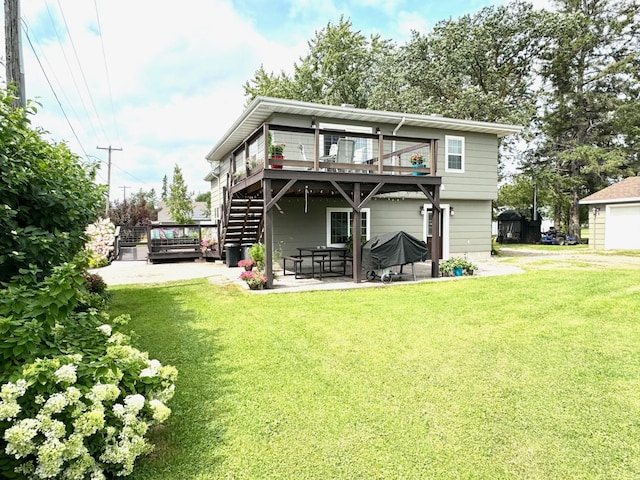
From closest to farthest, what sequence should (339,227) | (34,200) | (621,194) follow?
(34,200)
(339,227)
(621,194)

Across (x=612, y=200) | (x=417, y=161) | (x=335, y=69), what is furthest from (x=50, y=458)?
(x=335, y=69)

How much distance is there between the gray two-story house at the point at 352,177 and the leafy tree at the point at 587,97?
1284 cm

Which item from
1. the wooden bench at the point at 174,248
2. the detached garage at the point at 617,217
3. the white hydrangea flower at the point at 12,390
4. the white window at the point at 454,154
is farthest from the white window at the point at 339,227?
the detached garage at the point at 617,217

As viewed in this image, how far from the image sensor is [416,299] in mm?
7383

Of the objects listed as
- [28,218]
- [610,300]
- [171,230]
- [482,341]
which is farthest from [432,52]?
[28,218]

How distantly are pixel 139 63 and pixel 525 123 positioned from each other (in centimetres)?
2121

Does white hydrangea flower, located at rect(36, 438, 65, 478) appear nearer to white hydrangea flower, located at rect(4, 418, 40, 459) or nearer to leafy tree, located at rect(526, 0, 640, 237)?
white hydrangea flower, located at rect(4, 418, 40, 459)

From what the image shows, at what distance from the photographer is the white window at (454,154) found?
1412 centimetres

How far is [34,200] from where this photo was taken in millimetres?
3846

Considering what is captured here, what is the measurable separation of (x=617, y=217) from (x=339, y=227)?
14.5 metres

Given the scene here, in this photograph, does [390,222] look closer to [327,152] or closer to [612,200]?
[327,152]

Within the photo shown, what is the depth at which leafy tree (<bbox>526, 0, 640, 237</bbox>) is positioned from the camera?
23797 mm

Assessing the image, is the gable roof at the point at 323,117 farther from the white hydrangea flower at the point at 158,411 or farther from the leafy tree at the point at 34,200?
the white hydrangea flower at the point at 158,411

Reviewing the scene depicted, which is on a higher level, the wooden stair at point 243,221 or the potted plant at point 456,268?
the wooden stair at point 243,221
